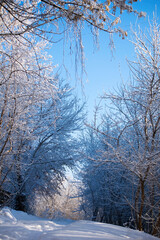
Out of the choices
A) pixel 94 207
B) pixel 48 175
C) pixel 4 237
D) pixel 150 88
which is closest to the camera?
pixel 4 237

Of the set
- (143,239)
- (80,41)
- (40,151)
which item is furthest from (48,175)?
(80,41)

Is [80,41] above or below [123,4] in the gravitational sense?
below

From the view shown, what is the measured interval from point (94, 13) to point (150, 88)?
2.42 m

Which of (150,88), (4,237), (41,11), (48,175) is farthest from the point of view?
(48,175)

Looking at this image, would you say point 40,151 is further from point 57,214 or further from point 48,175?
point 57,214

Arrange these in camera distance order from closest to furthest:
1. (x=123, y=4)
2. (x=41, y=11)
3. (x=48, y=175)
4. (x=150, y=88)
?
(x=123, y=4)
(x=41, y=11)
(x=150, y=88)
(x=48, y=175)

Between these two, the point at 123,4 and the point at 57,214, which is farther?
the point at 57,214

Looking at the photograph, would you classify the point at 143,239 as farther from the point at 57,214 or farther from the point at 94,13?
the point at 57,214

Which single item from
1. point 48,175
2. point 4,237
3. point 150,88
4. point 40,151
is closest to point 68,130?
point 40,151

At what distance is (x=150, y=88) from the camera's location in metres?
4.31

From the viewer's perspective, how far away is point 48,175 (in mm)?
11312

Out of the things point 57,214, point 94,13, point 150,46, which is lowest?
point 57,214

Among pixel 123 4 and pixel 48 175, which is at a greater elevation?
pixel 123 4

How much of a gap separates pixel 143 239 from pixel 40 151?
8.52 m
